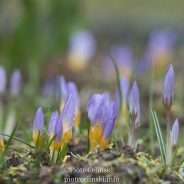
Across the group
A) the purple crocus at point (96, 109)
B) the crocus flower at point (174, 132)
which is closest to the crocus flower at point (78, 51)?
the purple crocus at point (96, 109)

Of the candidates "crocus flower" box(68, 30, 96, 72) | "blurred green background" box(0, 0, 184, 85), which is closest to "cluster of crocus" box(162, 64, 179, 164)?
"blurred green background" box(0, 0, 184, 85)

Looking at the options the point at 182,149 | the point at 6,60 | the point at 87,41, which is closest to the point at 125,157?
the point at 182,149

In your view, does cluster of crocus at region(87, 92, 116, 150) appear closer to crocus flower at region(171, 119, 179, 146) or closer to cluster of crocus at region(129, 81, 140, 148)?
cluster of crocus at region(129, 81, 140, 148)

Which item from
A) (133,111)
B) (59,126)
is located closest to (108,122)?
(133,111)

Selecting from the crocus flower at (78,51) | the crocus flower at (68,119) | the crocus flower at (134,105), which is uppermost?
the crocus flower at (78,51)

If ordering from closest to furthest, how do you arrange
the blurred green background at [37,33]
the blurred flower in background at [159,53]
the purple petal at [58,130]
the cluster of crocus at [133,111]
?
the purple petal at [58,130], the cluster of crocus at [133,111], the blurred green background at [37,33], the blurred flower in background at [159,53]

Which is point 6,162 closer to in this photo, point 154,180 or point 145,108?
point 154,180

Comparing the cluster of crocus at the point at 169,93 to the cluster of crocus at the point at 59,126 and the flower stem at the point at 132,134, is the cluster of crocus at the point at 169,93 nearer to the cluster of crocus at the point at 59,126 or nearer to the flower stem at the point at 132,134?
the flower stem at the point at 132,134
